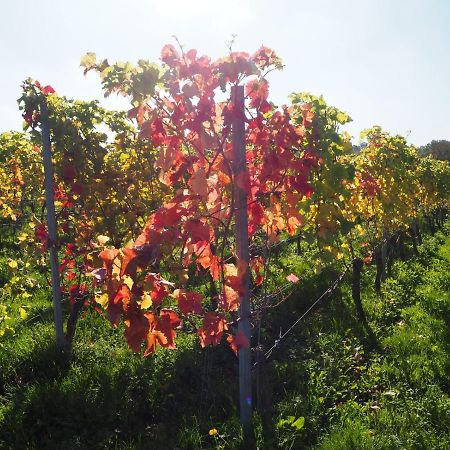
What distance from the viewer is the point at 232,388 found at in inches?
157

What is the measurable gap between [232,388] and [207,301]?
98.5 inches

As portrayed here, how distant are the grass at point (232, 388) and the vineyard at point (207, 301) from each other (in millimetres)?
21

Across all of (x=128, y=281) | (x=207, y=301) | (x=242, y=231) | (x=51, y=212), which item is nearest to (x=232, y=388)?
(x=242, y=231)

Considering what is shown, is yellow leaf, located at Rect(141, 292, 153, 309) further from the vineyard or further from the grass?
the grass

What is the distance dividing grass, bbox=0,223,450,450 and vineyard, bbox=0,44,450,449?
21 millimetres

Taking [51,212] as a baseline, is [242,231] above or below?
below

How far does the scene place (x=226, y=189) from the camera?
2750 millimetres

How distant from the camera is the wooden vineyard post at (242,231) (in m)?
2.47

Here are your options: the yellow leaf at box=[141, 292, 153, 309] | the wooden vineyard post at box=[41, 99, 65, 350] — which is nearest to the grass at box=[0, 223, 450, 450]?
the wooden vineyard post at box=[41, 99, 65, 350]

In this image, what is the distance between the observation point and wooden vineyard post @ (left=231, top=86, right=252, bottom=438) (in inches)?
97.3

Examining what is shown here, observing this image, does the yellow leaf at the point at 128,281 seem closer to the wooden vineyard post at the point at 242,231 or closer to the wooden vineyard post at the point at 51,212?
the wooden vineyard post at the point at 242,231

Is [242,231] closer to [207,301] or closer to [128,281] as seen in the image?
[128,281]

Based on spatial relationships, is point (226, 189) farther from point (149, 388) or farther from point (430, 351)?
point (430, 351)

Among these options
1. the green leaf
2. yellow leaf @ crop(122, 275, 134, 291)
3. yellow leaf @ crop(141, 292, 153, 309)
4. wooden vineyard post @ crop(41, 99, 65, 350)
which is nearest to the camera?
yellow leaf @ crop(122, 275, 134, 291)
